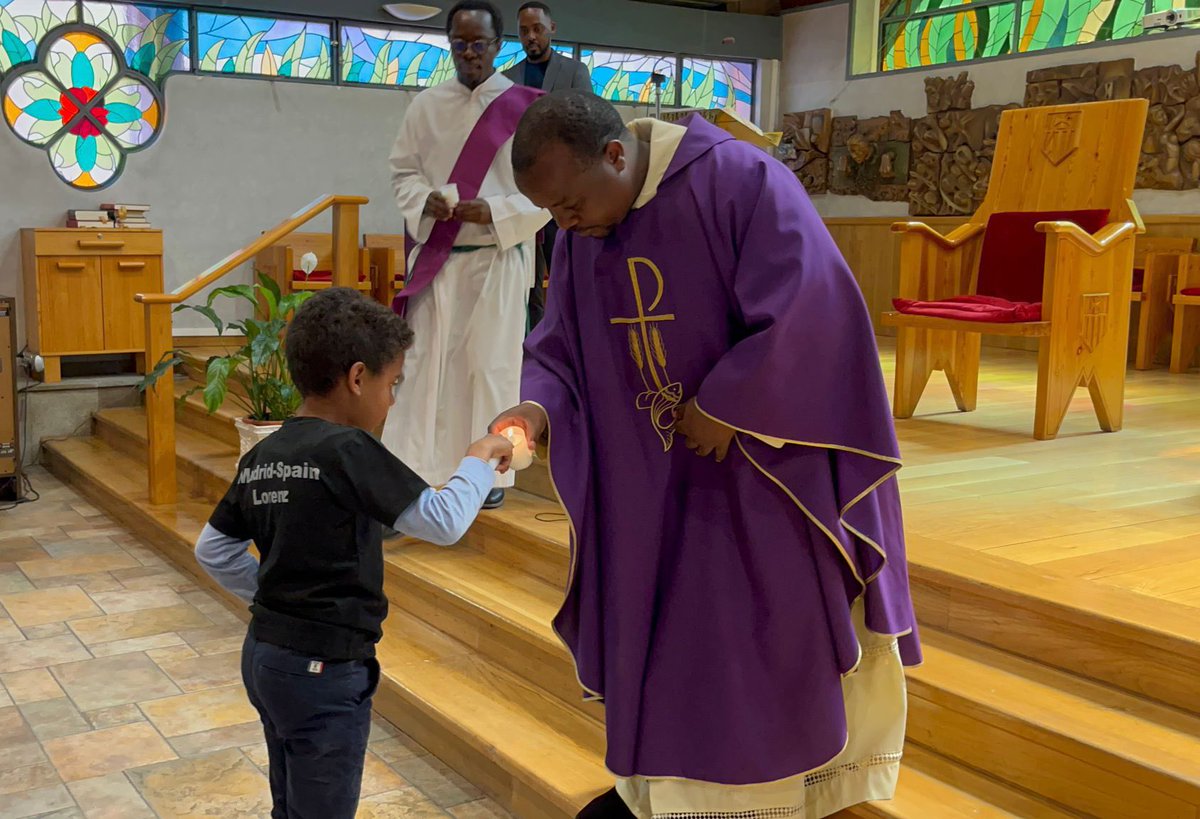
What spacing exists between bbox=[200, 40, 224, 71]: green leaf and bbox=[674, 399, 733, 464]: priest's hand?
7362 mm

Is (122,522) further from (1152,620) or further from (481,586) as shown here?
(1152,620)

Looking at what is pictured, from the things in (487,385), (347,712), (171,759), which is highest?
(487,385)

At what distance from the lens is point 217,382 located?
4.92m

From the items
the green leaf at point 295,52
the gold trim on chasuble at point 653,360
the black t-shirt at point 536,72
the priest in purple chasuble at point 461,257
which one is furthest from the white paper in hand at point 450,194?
the green leaf at point 295,52

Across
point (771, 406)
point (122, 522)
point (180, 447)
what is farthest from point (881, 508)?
point (180, 447)

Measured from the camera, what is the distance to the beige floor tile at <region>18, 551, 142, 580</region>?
470cm

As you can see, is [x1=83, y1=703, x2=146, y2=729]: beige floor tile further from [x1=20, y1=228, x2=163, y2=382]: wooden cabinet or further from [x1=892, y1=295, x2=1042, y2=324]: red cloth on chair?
[x1=20, y1=228, x2=163, y2=382]: wooden cabinet

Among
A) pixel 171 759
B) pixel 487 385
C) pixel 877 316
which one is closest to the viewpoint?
pixel 171 759

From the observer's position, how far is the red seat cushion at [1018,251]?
15.0 feet

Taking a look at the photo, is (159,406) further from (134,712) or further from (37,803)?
(37,803)

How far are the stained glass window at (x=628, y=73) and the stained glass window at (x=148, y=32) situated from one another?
10.4ft

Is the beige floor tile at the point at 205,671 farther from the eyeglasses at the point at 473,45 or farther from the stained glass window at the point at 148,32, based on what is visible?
the stained glass window at the point at 148,32

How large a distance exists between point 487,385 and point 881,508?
2.01 metres

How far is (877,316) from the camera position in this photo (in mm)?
9156
